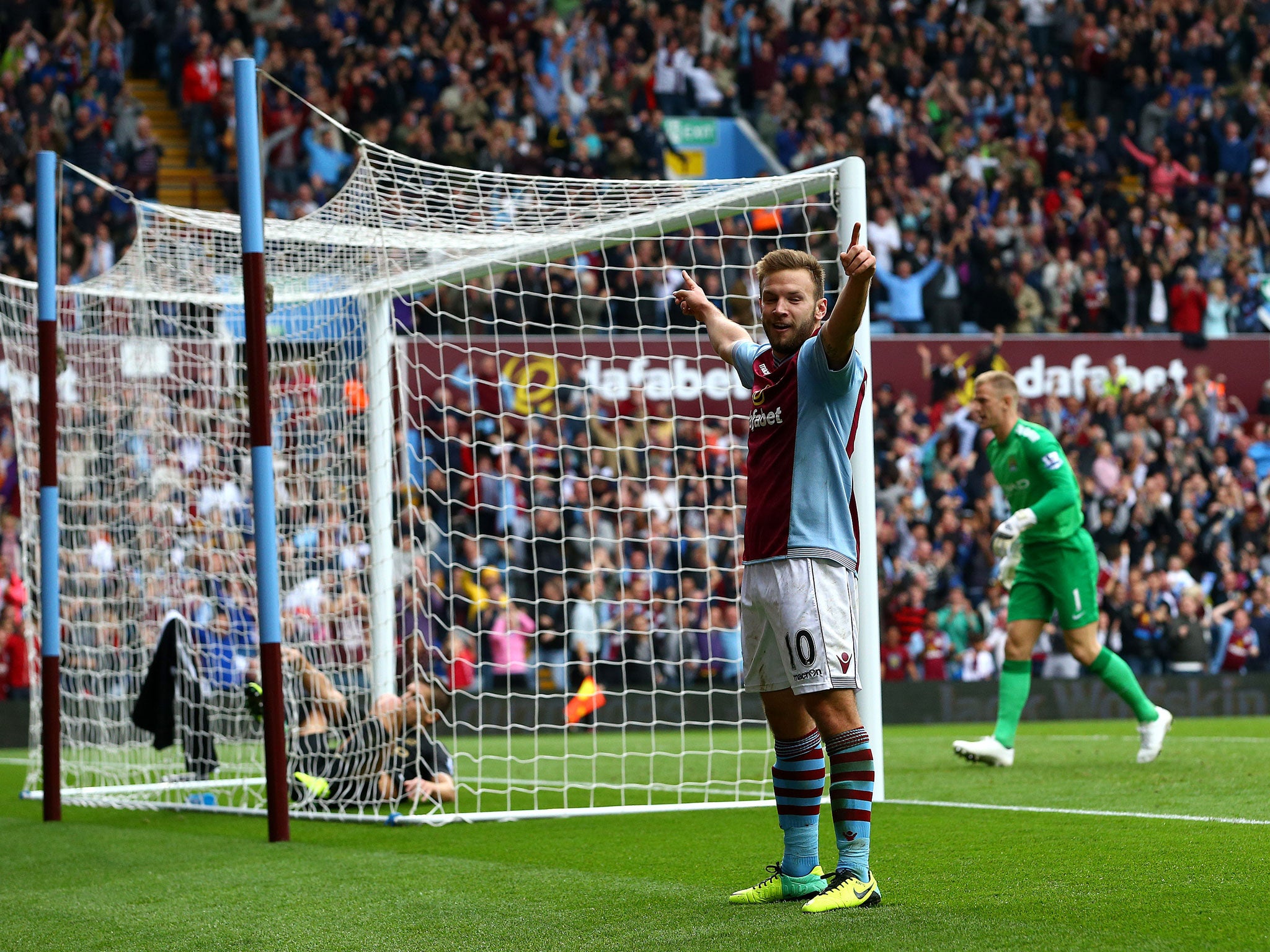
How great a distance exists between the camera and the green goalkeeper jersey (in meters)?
8.71

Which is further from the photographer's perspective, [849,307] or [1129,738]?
[1129,738]

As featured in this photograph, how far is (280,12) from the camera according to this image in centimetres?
1970

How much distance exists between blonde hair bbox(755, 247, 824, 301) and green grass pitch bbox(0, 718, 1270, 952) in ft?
5.89

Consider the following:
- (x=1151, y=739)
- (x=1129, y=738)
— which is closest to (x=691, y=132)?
(x=1129, y=738)

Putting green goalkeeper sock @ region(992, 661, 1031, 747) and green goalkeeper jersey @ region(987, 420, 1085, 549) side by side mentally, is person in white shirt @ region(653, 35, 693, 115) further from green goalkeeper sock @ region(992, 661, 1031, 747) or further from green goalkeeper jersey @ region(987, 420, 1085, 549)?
green goalkeeper sock @ region(992, 661, 1031, 747)

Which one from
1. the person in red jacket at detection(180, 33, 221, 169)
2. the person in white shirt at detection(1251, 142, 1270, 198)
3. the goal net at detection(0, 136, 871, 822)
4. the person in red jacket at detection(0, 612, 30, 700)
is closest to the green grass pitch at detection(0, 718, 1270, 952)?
the goal net at detection(0, 136, 871, 822)

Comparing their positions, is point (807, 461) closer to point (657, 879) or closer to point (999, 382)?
point (657, 879)

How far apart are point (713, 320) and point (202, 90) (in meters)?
15.3

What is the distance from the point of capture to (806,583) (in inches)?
176

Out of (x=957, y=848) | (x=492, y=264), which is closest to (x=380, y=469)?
(x=492, y=264)

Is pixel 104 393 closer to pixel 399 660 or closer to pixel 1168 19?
pixel 399 660

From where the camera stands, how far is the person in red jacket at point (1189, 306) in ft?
62.9

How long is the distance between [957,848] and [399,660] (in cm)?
656

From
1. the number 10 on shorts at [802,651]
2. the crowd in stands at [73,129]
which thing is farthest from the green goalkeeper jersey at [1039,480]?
the crowd in stands at [73,129]
